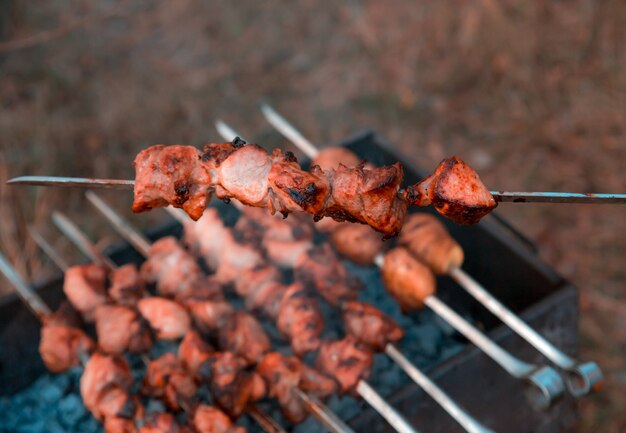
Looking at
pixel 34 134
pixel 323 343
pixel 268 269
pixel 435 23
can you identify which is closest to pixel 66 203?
pixel 34 134

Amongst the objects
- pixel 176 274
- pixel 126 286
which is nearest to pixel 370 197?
pixel 176 274

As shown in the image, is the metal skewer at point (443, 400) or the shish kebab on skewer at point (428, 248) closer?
the metal skewer at point (443, 400)

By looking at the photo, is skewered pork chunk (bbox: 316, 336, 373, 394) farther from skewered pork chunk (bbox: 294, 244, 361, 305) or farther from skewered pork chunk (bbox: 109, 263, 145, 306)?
skewered pork chunk (bbox: 109, 263, 145, 306)

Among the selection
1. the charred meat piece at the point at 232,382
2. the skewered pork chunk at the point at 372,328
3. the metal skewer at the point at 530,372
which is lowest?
the charred meat piece at the point at 232,382

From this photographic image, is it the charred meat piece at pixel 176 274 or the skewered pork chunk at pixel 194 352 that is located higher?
the charred meat piece at pixel 176 274

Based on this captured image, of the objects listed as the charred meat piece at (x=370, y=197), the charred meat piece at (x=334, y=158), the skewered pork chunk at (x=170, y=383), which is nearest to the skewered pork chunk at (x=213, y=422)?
the skewered pork chunk at (x=170, y=383)

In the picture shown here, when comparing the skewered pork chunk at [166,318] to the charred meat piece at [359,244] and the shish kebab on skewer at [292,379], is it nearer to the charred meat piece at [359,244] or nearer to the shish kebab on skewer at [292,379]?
the shish kebab on skewer at [292,379]
